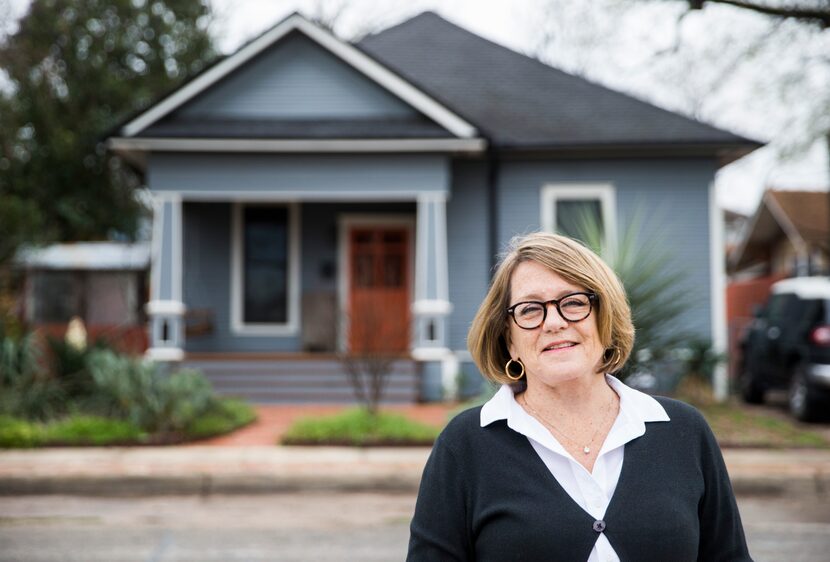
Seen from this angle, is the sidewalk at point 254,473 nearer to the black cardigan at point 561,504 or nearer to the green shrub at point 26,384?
the green shrub at point 26,384

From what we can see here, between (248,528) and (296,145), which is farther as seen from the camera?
(296,145)

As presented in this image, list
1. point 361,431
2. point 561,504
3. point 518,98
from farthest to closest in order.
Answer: point 518,98
point 361,431
point 561,504

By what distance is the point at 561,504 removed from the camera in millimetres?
2145

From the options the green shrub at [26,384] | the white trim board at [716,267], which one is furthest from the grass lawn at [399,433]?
the white trim board at [716,267]

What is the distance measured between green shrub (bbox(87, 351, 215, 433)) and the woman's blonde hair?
26.4ft

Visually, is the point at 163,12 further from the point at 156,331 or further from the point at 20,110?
the point at 156,331

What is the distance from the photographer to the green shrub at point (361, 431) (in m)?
9.44

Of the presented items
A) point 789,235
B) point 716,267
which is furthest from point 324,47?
point 789,235

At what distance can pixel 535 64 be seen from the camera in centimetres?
1780

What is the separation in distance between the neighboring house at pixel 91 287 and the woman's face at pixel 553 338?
59.1 ft

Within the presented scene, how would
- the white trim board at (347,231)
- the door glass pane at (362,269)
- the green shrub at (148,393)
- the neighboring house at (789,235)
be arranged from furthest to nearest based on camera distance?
the neighboring house at (789,235) < the door glass pane at (362,269) < the white trim board at (347,231) < the green shrub at (148,393)

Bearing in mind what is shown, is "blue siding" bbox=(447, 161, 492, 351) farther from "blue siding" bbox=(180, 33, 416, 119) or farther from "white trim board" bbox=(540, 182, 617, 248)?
"blue siding" bbox=(180, 33, 416, 119)

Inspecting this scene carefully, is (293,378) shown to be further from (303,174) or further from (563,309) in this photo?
(563,309)

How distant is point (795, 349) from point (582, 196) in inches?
189
